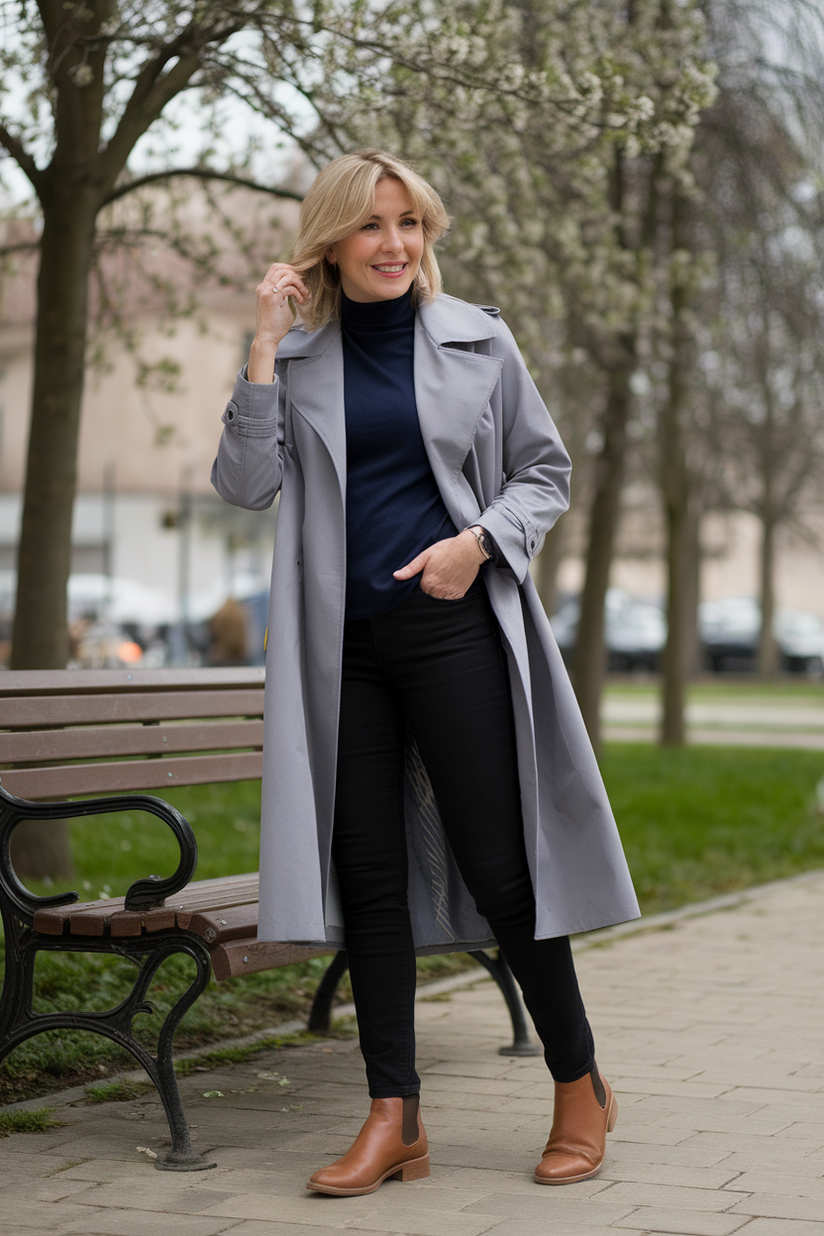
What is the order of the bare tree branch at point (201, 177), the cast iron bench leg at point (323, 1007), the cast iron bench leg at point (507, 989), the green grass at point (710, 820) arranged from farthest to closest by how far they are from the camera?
the green grass at point (710, 820) < the bare tree branch at point (201, 177) < the cast iron bench leg at point (323, 1007) < the cast iron bench leg at point (507, 989)

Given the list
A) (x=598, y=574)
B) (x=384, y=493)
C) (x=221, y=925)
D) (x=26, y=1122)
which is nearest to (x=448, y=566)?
(x=384, y=493)

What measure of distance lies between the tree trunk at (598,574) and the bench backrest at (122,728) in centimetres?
760

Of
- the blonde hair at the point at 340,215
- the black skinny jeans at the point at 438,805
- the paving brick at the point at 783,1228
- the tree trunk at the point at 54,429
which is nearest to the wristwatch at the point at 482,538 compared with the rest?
the black skinny jeans at the point at 438,805

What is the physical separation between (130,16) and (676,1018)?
12.6 ft

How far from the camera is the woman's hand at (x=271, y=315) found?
3350mm

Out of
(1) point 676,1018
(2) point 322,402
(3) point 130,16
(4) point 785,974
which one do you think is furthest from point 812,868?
(2) point 322,402

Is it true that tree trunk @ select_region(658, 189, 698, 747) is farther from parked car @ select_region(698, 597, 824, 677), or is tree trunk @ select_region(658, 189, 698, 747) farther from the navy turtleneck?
parked car @ select_region(698, 597, 824, 677)

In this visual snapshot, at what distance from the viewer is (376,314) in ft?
11.4

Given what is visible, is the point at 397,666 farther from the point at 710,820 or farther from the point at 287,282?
the point at 710,820

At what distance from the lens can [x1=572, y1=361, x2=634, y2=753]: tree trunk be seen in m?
12.3

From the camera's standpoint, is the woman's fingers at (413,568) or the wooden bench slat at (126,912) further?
the wooden bench slat at (126,912)

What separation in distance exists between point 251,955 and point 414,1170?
549 millimetres

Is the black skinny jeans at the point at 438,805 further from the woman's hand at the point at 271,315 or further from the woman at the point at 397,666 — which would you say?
the woman's hand at the point at 271,315

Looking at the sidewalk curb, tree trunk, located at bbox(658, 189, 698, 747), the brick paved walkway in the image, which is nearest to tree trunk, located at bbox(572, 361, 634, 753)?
tree trunk, located at bbox(658, 189, 698, 747)
